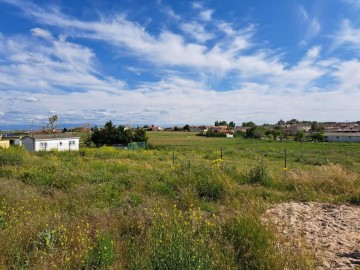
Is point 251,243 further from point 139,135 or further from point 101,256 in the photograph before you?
point 139,135

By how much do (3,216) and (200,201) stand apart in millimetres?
4225

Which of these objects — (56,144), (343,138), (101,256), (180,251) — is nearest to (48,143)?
(56,144)

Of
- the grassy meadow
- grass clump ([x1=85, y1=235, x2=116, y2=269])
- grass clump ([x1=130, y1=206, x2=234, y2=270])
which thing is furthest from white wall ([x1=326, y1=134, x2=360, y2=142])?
grass clump ([x1=85, y1=235, x2=116, y2=269])

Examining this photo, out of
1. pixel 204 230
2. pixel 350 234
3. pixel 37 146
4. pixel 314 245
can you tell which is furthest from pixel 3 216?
pixel 37 146

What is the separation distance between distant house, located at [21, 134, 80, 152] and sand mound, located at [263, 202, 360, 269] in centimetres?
Answer: 4533

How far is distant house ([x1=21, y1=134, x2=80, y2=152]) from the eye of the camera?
48.9m

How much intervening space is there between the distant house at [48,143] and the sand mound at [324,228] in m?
45.3

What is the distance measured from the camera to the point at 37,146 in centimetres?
4881

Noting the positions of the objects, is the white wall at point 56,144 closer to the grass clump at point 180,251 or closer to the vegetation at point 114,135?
the vegetation at point 114,135

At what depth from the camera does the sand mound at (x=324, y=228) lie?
4219 mm

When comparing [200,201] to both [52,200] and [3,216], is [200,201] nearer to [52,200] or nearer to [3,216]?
[52,200]

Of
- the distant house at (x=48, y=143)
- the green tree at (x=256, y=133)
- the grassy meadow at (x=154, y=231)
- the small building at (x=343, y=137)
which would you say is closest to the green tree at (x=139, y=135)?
the distant house at (x=48, y=143)

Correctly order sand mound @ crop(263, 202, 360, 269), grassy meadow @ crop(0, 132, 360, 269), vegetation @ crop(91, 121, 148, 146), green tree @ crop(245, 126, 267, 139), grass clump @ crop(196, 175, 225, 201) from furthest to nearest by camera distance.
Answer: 1. green tree @ crop(245, 126, 267, 139)
2. vegetation @ crop(91, 121, 148, 146)
3. grass clump @ crop(196, 175, 225, 201)
4. sand mound @ crop(263, 202, 360, 269)
5. grassy meadow @ crop(0, 132, 360, 269)

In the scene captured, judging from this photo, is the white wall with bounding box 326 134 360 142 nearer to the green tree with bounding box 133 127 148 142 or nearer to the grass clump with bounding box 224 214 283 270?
the green tree with bounding box 133 127 148 142
